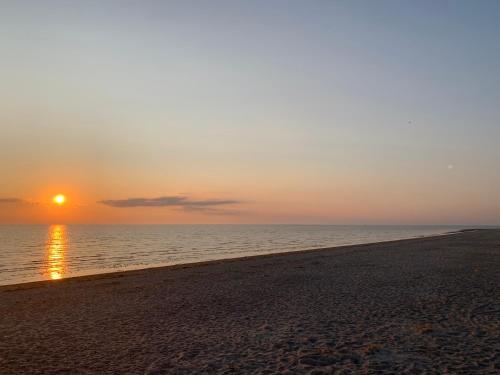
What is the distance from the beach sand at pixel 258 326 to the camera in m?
8.97

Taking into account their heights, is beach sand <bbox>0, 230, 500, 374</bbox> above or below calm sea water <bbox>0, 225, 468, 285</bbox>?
above

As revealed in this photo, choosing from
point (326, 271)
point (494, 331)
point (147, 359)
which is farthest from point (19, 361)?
point (326, 271)

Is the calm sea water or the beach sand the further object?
the calm sea water

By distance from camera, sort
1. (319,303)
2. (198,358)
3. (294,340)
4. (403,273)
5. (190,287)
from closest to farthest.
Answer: (198,358) → (294,340) → (319,303) → (190,287) → (403,273)

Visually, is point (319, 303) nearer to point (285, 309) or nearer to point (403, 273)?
point (285, 309)

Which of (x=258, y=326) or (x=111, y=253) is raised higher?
(x=258, y=326)

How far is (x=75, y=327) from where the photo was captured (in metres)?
13.0

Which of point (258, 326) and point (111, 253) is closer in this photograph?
point (258, 326)

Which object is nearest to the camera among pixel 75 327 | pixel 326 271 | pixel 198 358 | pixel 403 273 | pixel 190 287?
pixel 198 358

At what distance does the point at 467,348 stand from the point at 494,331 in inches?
82.3

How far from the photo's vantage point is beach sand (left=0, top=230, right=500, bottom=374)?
8.97 m

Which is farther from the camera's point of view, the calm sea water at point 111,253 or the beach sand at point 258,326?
the calm sea water at point 111,253

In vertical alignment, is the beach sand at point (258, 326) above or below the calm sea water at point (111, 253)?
above

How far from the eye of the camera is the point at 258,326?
12430mm
